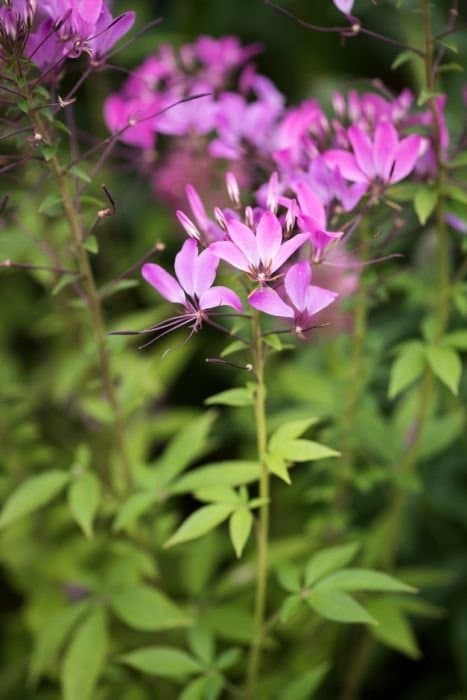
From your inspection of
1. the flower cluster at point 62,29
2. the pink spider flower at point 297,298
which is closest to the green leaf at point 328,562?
the pink spider flower at point 297,298

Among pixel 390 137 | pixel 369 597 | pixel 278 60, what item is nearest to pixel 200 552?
pixel 369 597

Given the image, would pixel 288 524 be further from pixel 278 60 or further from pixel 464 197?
pixel 278 60

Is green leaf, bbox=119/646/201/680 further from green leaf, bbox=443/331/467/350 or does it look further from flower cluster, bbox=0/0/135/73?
flower cluster, bbox=0/0/135/73

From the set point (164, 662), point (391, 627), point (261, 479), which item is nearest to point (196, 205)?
point (261, 479)

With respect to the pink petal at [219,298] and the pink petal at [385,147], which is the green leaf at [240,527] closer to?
the pink petal at [219,298]

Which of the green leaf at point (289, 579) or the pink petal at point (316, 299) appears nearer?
the pink petal at point (316, 299)

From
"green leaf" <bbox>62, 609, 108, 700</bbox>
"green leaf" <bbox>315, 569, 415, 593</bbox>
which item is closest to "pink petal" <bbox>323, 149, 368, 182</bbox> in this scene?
"green leaf" <bbox>315, 569, 415, 593</bbox>

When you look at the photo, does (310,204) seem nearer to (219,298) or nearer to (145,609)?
(219,298)
